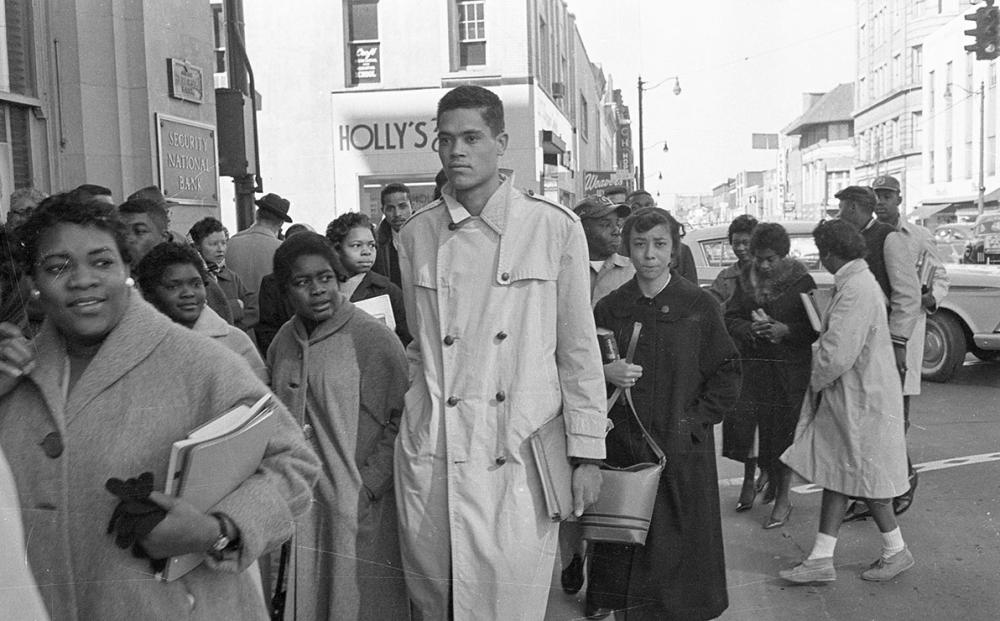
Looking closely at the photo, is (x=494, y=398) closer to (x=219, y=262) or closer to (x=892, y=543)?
(x=892, y=543)

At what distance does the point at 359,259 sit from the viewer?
494 centimetres

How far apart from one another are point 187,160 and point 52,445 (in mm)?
7473

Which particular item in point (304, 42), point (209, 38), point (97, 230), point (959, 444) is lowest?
point (959, 444)

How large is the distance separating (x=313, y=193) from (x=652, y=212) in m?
14.6

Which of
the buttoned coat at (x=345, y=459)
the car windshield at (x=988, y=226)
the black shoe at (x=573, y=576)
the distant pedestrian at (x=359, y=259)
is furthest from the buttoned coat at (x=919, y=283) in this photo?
the car windshield at (x=988, y=226)

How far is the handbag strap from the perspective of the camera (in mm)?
3549

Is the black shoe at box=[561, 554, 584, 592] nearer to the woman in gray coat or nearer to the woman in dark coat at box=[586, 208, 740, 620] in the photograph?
the woman in dark coat at box=[586, 208, 740, 620]

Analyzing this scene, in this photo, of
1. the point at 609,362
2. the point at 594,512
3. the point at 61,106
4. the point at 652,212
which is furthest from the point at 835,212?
the point at 61,106

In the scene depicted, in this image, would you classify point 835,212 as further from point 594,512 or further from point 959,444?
point 594,512

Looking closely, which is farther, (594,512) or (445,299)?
(594,512)

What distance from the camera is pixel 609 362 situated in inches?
143

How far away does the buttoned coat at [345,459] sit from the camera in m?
3.21

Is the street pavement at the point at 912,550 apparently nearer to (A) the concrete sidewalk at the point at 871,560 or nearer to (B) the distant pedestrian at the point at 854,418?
(A) the concrete sidewalk at the point at 871,560

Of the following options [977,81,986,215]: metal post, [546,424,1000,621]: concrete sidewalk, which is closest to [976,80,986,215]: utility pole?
[977,81,986,215]: metal post
